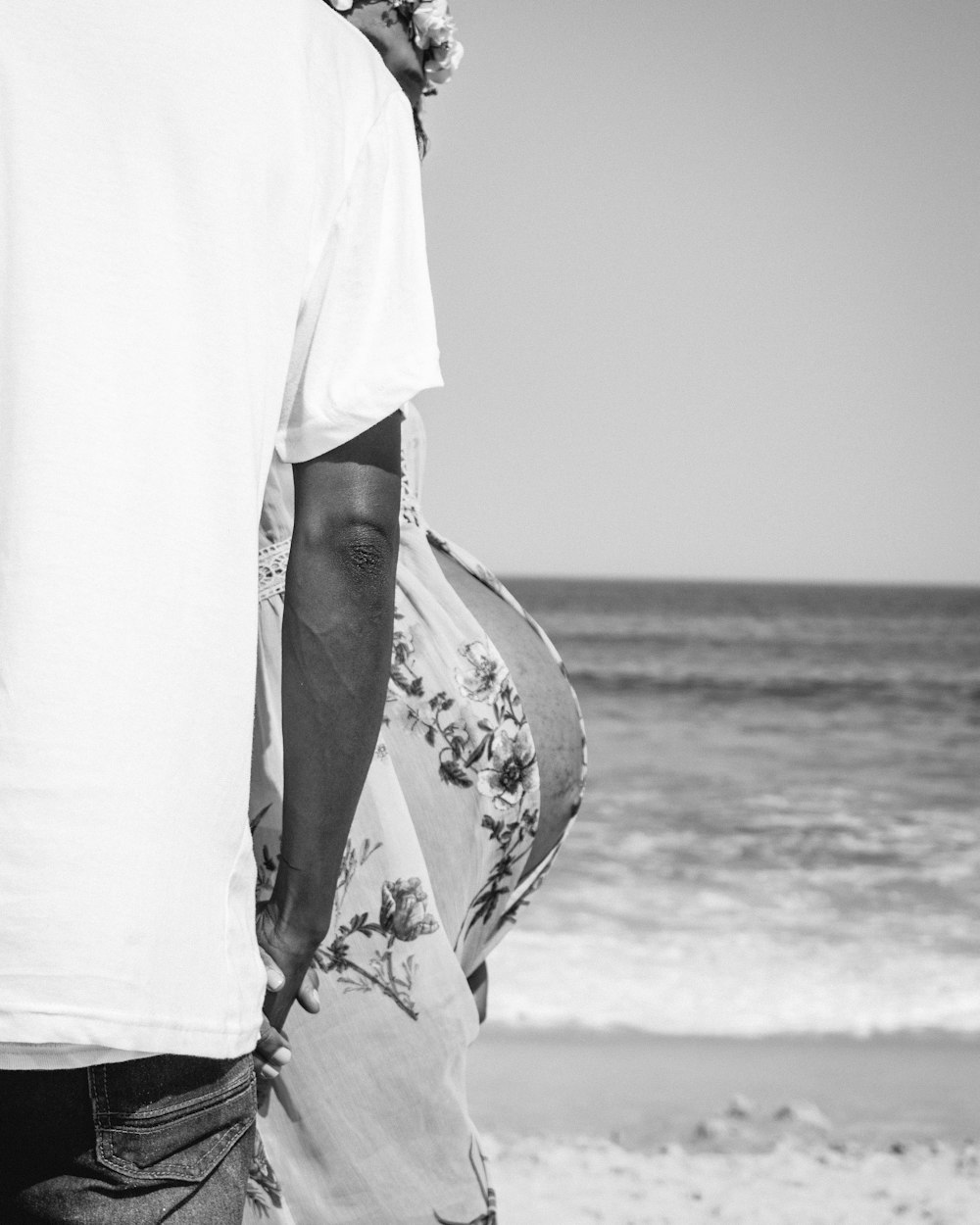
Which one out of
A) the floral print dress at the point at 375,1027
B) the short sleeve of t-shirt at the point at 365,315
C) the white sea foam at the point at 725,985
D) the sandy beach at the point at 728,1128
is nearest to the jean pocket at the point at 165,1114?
the floral print dress at the point at 375,1027

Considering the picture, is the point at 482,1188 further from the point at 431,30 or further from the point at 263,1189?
the point at 431,30

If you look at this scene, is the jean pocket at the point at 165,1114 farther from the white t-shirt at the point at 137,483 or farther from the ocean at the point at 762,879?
the ocean at the point at 762,879

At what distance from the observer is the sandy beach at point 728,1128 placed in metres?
2.68

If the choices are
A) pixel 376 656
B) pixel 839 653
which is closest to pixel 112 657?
pixel 376 656

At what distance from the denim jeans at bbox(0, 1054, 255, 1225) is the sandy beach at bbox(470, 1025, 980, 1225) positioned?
207 centimetres

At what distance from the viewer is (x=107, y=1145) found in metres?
0.76

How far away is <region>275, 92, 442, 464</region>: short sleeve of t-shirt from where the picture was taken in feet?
2.84

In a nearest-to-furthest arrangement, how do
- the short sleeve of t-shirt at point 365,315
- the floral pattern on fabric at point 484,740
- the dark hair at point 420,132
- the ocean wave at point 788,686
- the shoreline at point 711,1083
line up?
the short sleeve of t-shirt at point 365,315, the floral pattern on fabric at point 484,740, the dark hair at point 420,132, the shoreline at point 711,1083, the ocean wave at point 788,686

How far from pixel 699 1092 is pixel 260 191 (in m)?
3.00

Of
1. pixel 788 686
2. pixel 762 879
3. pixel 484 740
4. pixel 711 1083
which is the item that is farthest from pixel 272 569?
pixel 788 686

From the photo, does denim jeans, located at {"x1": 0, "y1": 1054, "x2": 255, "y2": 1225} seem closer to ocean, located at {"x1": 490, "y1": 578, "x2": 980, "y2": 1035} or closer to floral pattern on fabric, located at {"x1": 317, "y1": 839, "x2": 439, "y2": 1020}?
floral pattern on fabric, located at {"x1": 317, "y1": 839, "x2": 439, "y2": 1020}

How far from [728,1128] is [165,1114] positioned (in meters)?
2.60

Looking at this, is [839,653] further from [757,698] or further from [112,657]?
[112,657]

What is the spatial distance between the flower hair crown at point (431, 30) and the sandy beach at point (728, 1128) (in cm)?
228
